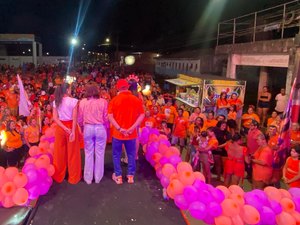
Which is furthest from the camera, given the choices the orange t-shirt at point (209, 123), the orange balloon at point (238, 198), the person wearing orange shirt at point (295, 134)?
the orange t-shirt at point (209, 123)

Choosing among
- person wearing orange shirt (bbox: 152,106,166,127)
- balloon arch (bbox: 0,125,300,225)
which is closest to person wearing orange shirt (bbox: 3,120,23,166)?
balloon arch (bbox: 0,125,300,225)

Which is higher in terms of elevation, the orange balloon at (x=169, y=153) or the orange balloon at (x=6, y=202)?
the orange balloon at (x=169, y=153)

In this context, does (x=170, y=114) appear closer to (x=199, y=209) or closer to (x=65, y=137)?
→ (x=65, y=137)

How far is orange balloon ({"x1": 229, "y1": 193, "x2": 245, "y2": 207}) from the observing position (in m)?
3.59

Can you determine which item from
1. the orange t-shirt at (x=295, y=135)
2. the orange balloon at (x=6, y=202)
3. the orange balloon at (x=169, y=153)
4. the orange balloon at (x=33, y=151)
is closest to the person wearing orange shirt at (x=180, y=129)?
the orange t-shirt at (x=295, y=135)

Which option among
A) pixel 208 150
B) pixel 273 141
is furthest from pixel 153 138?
pixel 273 141

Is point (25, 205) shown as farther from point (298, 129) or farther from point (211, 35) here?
point (211, 35)

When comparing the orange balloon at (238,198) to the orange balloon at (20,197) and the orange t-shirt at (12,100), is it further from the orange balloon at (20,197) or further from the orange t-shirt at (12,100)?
the orange t-shirt at (12,100)

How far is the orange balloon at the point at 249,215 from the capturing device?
347 cm

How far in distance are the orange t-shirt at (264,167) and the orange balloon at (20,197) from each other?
3.65 m

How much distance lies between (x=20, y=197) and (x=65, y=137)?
1025 millimetres

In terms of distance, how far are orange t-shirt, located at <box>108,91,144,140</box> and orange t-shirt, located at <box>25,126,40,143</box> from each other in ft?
9.81

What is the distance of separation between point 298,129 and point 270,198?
3322 mm

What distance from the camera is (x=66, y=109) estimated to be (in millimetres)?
4188
